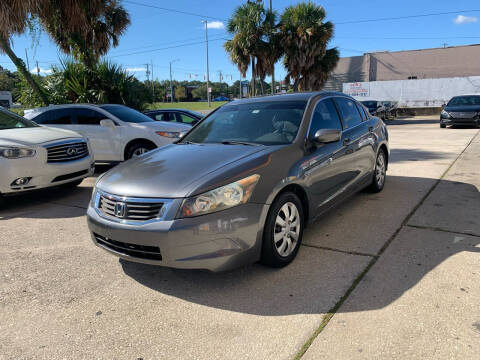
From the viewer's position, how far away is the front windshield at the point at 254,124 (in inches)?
157

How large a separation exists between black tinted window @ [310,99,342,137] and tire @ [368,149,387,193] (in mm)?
1433

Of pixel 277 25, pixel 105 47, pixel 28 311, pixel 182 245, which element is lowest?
pixel 28 311

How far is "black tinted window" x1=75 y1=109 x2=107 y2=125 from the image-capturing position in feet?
28.1

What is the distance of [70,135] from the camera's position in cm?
655

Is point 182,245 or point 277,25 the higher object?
point 277,25

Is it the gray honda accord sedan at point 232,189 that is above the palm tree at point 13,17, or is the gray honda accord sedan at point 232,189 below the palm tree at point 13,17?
below

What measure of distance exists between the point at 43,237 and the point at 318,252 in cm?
316

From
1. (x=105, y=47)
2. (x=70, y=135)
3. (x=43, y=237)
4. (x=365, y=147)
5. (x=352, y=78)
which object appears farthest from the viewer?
(x=352, y=78)

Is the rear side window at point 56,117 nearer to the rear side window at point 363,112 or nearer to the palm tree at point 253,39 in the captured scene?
the rear side window at point 363,112

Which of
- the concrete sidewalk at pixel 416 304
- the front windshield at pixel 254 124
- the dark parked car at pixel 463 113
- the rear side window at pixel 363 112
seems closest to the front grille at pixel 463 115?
the dark parked car at pixel 463 113

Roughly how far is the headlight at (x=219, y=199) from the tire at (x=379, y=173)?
10.6 feet

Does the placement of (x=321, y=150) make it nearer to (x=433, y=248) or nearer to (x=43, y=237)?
(x=433, y=248)

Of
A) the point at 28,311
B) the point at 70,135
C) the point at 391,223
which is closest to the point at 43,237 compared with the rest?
the point at 28,311

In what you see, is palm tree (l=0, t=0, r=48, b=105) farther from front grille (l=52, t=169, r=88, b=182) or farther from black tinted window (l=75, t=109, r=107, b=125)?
front grille (l=52, t=169, r=88, b=182)
